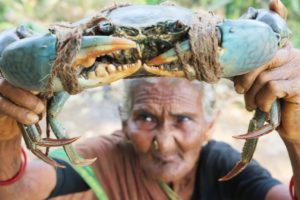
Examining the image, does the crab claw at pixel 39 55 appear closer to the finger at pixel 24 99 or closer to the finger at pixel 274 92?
the finger at pixel 24 99

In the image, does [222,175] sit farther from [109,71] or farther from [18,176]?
[109,71]

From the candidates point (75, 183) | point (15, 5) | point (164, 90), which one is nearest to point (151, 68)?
point (164, 90)

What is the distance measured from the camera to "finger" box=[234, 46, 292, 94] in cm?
118

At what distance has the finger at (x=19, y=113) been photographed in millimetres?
1183

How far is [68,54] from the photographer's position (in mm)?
1045

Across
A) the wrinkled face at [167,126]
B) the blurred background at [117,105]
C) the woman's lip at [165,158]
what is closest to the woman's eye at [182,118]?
the wrinkled face at [167,126]

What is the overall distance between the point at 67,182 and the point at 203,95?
565mm

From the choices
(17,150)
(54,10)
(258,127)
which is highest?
(258,127)

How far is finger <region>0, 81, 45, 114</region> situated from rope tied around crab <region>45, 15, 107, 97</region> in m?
0.09

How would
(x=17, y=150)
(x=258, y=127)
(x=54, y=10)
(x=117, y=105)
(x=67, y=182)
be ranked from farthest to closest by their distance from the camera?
(x=54, y=10)
(x=117, y=105)
(x=67, y=182)
(x=17, y=150)
(x=258, y=127)

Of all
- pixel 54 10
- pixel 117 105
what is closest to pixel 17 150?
pixel 117 105

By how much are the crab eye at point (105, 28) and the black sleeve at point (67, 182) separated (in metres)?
0.86

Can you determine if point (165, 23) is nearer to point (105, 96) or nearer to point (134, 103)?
point (134, 103)

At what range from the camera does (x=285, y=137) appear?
1382mm
